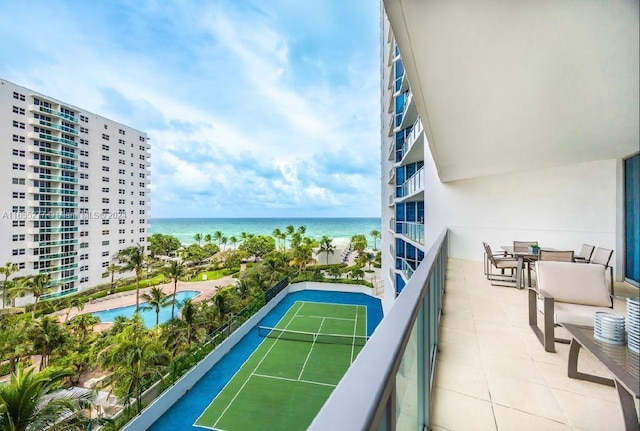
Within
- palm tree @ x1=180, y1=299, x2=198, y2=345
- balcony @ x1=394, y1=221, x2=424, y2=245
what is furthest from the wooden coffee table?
palm tree @ x1=180, y1=299, x2=198, y2=345

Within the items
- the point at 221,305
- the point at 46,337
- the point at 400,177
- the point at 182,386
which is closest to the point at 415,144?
the point at 400,177

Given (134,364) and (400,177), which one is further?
(400,177)

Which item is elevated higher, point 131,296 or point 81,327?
point 81,327

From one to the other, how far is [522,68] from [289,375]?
576 inches

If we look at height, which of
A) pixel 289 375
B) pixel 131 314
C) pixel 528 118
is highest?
pixel 528 118

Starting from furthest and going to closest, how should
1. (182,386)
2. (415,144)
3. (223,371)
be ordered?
(223,371)
(182,386)
(415,144)

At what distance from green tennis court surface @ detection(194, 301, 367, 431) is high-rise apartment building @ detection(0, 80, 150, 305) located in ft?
95.9

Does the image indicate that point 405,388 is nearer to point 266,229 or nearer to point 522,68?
point 522,68

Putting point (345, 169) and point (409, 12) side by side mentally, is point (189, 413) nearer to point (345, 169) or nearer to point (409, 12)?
point (409, 12)

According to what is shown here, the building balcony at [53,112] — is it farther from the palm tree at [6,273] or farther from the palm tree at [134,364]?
the palm tree at [134,364]

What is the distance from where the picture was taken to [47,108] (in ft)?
103

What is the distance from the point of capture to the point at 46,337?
16.1m

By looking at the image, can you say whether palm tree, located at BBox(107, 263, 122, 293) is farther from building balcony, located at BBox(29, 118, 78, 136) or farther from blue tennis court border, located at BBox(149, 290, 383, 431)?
blue tennis court border, located at BBox(149, 290, 383, 431)

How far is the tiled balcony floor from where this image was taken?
2211 mm
